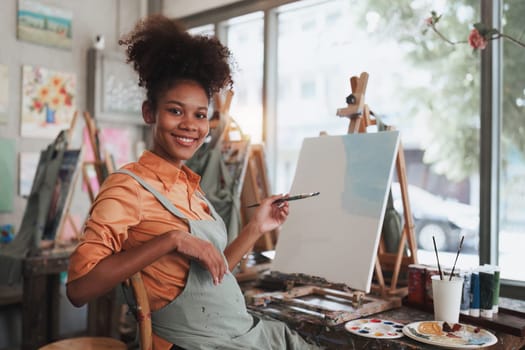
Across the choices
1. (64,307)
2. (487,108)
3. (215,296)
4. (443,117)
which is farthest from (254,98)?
(215,296)

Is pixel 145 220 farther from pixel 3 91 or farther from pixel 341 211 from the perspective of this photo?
pixel 3 91

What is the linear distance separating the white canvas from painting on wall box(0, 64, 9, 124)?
7.48ft

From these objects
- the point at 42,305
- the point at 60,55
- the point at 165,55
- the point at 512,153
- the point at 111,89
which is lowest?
the point at 42,305

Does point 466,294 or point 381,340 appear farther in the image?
point 466,294

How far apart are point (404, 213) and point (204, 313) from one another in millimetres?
1016

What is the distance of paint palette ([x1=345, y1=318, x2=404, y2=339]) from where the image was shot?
1562mm

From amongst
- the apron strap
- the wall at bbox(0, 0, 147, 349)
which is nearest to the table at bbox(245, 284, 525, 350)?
the apron strap

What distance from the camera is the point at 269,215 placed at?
1724mm

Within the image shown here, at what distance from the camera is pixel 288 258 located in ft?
6.90

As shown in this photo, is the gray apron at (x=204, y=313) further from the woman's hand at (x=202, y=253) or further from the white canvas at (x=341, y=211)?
the white canvas at (x=341, y=211)

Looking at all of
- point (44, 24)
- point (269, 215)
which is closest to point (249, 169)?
point (269, 215)

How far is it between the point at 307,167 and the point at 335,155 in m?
0.15

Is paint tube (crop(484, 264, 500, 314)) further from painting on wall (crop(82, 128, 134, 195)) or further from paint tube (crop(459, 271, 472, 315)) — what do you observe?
Result: painting on wall (crop(82, 128, 134, 195))

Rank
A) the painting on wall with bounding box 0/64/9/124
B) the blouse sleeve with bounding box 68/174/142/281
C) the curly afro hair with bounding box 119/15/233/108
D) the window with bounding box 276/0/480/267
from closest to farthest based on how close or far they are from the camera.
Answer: the blouse sleeve with bounding box 68/174/142/281 → the curly afro hair with bounding box 119/15/233/108 → the window with bounding box 276/0/480/267 → the painting on wall with bounding box 0/64/9/124
